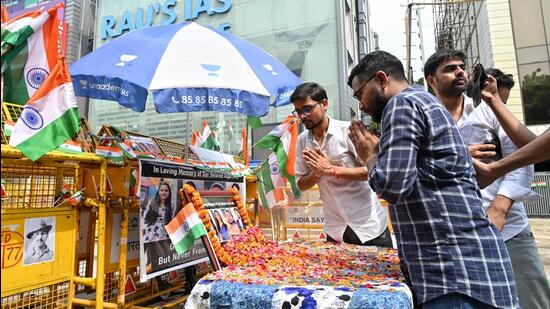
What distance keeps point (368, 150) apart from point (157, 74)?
2.17m

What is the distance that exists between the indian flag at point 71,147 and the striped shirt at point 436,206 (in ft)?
8.74

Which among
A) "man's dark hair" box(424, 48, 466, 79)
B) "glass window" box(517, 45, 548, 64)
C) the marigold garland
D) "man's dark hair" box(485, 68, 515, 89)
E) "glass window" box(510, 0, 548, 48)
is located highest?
"glass window" box(510, 0, 548, 48)

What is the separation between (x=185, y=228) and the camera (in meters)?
2.08

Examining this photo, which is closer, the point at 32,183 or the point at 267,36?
the point at 32,183

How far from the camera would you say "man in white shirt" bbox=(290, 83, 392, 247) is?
8.24 ft

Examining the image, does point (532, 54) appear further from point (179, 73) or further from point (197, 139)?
point (179, 73)

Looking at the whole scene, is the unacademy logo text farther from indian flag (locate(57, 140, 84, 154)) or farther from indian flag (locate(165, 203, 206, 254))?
indian flag (locate(165, 203, 206, 254))

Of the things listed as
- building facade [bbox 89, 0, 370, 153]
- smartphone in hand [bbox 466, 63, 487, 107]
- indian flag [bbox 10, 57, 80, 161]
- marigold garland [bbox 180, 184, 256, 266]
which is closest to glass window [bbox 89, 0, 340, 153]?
building facade [bbox 89, 0, 370, 153]

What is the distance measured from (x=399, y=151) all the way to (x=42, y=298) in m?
3.08

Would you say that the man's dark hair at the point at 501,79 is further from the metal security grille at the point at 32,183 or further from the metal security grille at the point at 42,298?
the metal security grille at the point at 42,298

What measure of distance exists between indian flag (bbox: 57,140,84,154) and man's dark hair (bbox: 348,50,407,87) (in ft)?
8.34

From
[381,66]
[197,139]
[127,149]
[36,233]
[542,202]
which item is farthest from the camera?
[542,202]

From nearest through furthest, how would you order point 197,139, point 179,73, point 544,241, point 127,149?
point 179,73 → point 127,149 → point 197,139 → point 544,241

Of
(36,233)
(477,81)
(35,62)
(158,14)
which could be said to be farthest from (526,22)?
(36,233)
